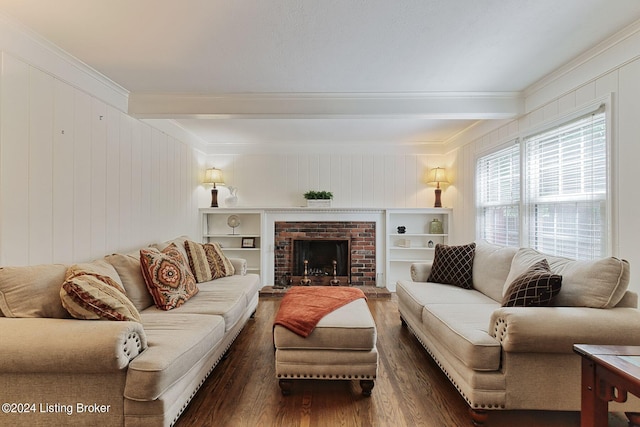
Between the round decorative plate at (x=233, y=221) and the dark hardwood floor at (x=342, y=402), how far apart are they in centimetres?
278

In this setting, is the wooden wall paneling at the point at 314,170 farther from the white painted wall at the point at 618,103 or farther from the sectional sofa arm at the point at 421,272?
the white painted wall at the point at 618,103

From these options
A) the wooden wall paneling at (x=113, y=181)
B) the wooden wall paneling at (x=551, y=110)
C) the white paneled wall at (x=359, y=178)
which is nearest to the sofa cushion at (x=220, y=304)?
the wooden wall paneling at (x=113, y=181)

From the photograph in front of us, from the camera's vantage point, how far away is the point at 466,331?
6.46 feet

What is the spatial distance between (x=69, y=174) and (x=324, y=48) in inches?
87.3

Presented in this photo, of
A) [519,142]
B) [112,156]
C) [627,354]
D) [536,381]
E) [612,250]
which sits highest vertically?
[519,142]

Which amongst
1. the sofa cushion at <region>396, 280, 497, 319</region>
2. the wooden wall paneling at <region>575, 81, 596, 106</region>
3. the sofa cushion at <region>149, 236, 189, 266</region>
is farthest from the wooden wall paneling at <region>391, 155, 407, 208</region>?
the sofa cushion at <region>149, 236, 189, 266</region>

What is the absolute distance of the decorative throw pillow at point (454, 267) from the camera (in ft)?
10.7

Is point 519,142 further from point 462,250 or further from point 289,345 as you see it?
point 289,345

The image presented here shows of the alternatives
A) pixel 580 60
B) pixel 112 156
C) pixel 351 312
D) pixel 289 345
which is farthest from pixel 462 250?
pixel 112 156

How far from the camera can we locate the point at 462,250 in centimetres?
338

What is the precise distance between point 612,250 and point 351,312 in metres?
1.93

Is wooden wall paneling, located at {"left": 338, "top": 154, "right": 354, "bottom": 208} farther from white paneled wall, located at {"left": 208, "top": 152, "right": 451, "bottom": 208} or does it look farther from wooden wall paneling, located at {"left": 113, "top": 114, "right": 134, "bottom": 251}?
wooden wall paneling, located at {"left": 113, "top": 114, "right": 134, "bottom": 251}

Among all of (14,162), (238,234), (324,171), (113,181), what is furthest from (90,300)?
(324,171)

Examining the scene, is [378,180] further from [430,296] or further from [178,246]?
[178,246]
